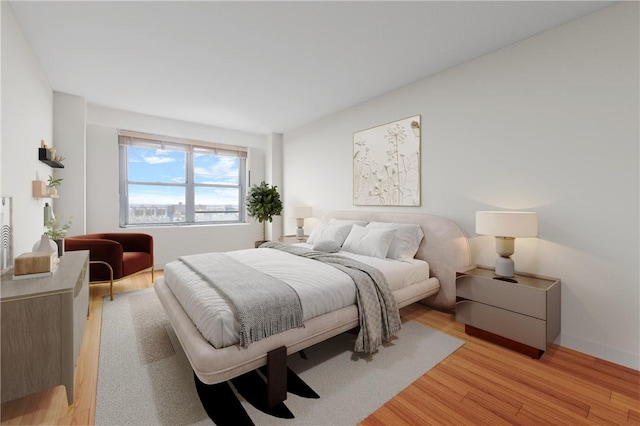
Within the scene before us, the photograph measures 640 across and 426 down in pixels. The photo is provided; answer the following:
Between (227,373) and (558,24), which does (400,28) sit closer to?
(558,24)

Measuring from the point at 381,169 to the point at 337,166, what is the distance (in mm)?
980

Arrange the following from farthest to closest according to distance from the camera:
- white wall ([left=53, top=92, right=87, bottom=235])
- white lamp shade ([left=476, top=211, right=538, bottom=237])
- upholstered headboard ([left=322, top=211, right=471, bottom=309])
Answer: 1. white wall ([left=53, top=92, right=87, bottom=235])
2. upholstered headboard ([left=322, top=211, right=471, bottom=309])
3. white lamp shade ([left=476, top=211, right=538, bottom=237])

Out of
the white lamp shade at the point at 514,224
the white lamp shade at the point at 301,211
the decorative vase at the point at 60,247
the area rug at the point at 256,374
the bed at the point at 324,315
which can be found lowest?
the area rug at the point at 256,374

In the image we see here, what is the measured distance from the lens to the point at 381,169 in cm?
387

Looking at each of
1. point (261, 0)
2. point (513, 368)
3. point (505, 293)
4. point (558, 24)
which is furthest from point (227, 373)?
point (558, 24)

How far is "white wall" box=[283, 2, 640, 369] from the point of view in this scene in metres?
2.12

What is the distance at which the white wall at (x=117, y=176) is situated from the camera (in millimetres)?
4445

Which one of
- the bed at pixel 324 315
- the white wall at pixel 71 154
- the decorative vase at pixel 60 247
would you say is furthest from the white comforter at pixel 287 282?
the white wall at pixel 71 154

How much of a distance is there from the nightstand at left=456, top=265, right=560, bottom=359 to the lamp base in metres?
0.06

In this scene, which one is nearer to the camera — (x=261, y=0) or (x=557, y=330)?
(x=261, y=0)

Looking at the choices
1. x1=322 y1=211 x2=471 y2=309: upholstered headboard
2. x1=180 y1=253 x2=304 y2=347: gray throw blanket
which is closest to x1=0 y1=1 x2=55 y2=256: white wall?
x1=180 y1=253 x2=304 y2=347: gray throw blanket

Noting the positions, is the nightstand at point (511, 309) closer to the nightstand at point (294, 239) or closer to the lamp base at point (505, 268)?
the lamp base at point (505, 268)

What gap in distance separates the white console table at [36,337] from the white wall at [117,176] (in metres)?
3.31

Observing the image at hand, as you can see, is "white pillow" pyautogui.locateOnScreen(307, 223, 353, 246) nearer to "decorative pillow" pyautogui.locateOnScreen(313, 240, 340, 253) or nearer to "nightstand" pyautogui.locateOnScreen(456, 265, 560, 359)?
"decorative pillow" pyautogui.locateOnScreen(313, 240, 340, 253)
